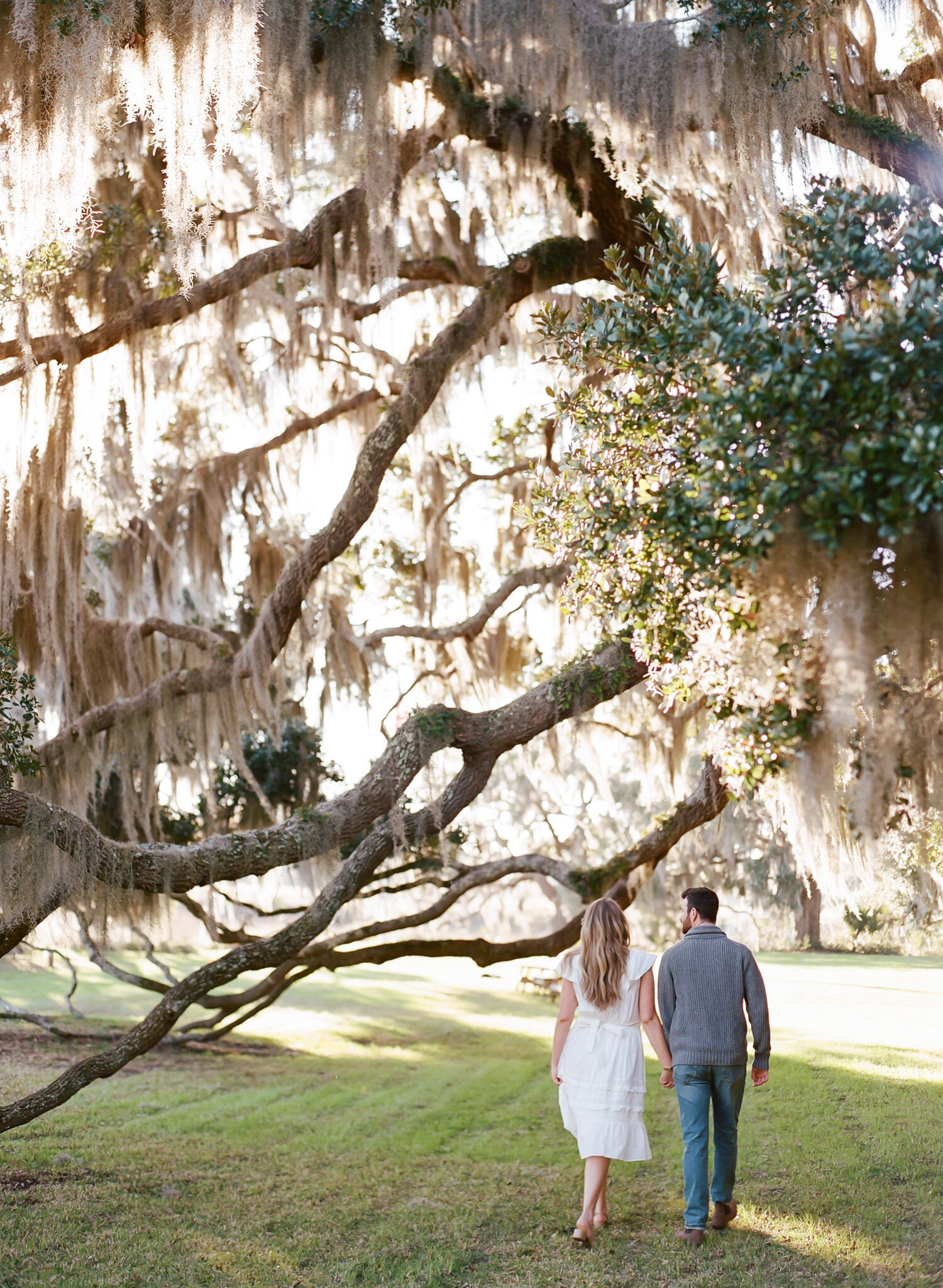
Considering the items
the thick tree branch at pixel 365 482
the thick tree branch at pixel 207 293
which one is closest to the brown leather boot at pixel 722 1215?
the thick tree branch at pixel 365 482

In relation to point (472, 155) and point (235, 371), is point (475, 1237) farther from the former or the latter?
point (472, 155)

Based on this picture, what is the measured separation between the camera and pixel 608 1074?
441 cm

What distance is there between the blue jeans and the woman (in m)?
0.14

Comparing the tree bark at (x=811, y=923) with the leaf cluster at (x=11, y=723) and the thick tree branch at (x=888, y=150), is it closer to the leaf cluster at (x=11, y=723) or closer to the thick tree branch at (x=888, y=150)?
the thick tree branch at (x=888, y=150)

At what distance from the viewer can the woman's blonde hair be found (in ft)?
14.5

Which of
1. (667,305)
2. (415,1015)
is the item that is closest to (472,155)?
(667,305)

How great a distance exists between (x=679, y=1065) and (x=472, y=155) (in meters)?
6.53

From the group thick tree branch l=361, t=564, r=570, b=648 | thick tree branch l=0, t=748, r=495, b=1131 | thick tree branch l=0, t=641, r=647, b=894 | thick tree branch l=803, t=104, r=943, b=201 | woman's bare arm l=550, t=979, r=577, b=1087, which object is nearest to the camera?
woman's bare arm l=550, t=979, r=577, b=1087

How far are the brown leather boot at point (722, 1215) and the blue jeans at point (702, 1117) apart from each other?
15 centimetres

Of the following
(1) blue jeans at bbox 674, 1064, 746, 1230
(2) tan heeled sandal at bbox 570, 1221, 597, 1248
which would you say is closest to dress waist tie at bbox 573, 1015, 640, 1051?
(1) blue jeans at bbox 674, 1064, 746, 1230

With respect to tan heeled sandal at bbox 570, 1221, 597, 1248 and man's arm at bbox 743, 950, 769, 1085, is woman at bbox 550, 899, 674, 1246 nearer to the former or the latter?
tan heeled sandal at bbox 570, 1221, 597, 1248

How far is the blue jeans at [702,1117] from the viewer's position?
13.8 ft

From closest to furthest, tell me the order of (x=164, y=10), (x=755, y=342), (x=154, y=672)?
1. (x=755, y=342)
2. (x=164, y=10)
3. (x=154, y=672)

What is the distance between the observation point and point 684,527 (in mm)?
3385
